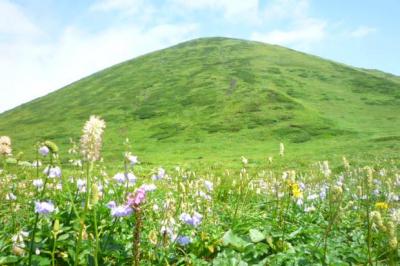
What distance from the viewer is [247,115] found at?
8050cm

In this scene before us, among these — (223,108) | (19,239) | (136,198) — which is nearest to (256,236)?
(136,198)

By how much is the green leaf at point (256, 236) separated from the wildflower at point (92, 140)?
2957mm

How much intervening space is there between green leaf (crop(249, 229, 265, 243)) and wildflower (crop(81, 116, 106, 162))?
9.70 ft

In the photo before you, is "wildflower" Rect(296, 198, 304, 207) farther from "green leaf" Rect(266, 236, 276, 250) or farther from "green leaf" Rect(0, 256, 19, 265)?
"green leaf" Rect(0, 256, 19, 265)

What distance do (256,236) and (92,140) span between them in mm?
3053

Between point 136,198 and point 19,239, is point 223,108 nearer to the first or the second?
point 19,239

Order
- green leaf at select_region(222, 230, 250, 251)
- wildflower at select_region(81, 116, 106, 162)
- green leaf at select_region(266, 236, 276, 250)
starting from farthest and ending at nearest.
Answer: green leaf at select_region(266, 236, 276, 250) < green leaf at select_region(222, 230, 250, 251) < wildflower at select_region(81, 116, 106, 162)

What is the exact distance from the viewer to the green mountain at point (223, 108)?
6288cm

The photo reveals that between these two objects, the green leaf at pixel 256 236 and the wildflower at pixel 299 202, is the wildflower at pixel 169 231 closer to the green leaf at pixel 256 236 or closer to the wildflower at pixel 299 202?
the green leaf at pixel 256 236

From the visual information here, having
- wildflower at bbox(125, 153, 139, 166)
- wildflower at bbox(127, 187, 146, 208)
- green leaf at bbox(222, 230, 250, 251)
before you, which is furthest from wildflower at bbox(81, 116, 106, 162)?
green leaf at bbox(222, 230, 250, 251)

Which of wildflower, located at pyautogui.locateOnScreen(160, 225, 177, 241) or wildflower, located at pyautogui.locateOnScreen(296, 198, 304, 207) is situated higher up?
wildflower, located at pyautogui.locateOnScreen(160, 225, 177, 241)

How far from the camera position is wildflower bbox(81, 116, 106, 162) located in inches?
106

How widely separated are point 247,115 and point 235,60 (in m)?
46.1

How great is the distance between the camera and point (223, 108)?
86812mm
